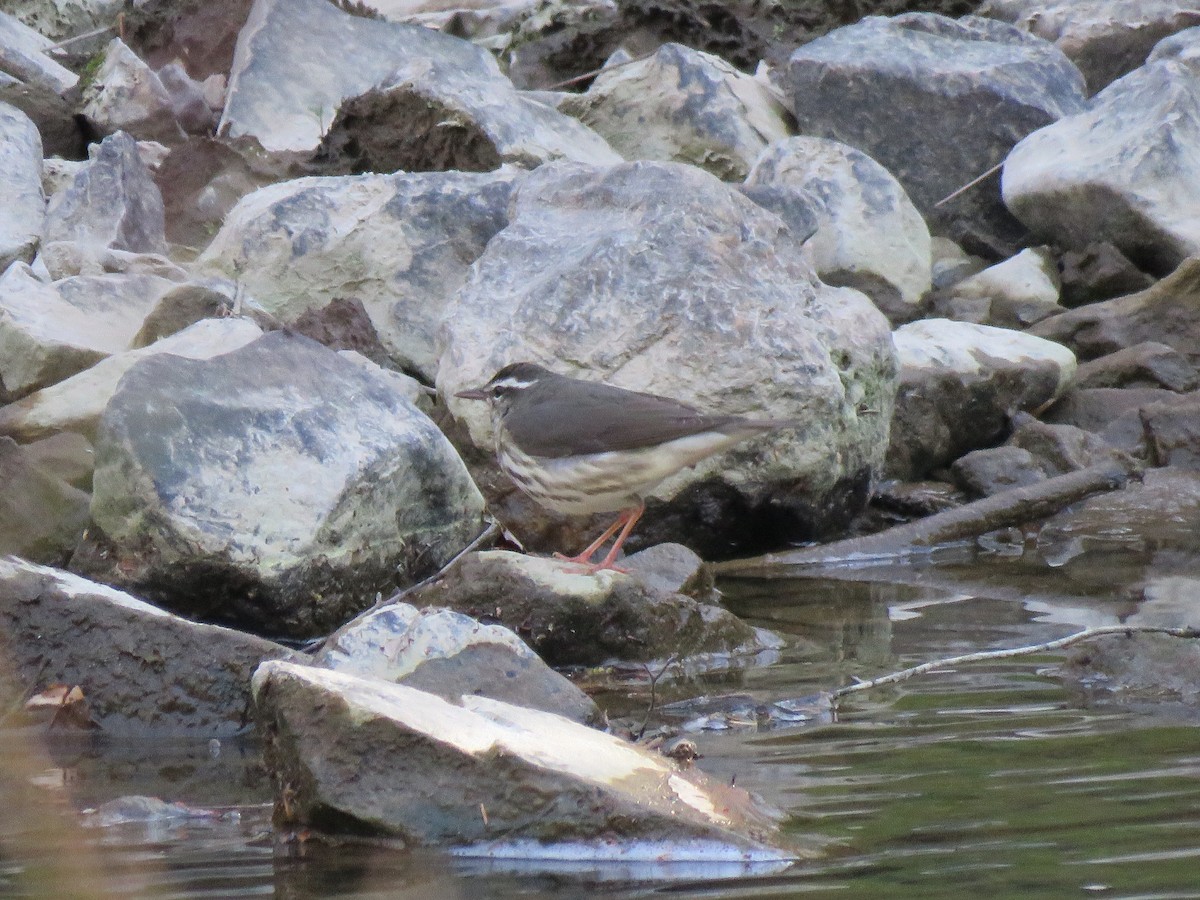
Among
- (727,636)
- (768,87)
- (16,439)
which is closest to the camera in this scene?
(727,636)

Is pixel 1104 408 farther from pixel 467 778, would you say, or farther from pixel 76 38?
pixel 76 38

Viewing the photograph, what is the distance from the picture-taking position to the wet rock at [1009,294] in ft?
40.4

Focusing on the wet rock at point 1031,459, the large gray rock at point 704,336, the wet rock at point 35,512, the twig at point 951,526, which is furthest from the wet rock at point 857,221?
the wet rock at point 35,512

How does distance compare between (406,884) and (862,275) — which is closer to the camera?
(406,884)

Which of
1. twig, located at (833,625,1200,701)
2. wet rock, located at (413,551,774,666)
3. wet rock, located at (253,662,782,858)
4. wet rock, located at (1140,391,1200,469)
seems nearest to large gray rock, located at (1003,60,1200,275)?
wet rock, located at (1140,391,1200,469)

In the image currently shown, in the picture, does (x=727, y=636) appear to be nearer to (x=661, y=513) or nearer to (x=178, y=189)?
(x=661, y=513)

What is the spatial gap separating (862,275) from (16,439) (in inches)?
239

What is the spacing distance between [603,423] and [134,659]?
89.0 inches

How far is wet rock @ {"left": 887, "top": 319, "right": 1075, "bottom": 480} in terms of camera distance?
10305 millimetres

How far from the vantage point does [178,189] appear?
12695mm

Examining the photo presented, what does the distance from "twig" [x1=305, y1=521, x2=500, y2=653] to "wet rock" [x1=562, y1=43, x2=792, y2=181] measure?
5.80 m

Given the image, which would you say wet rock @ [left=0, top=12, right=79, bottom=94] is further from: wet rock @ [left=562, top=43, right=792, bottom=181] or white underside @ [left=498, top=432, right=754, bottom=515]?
white underside @ [left=498, top=432, right=754, bottom=515]


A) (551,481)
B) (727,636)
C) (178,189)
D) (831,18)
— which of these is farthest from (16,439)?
(831,18)

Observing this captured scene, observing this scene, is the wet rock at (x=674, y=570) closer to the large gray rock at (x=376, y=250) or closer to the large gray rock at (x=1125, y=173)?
the large gray rock at (x=376, y=250)
